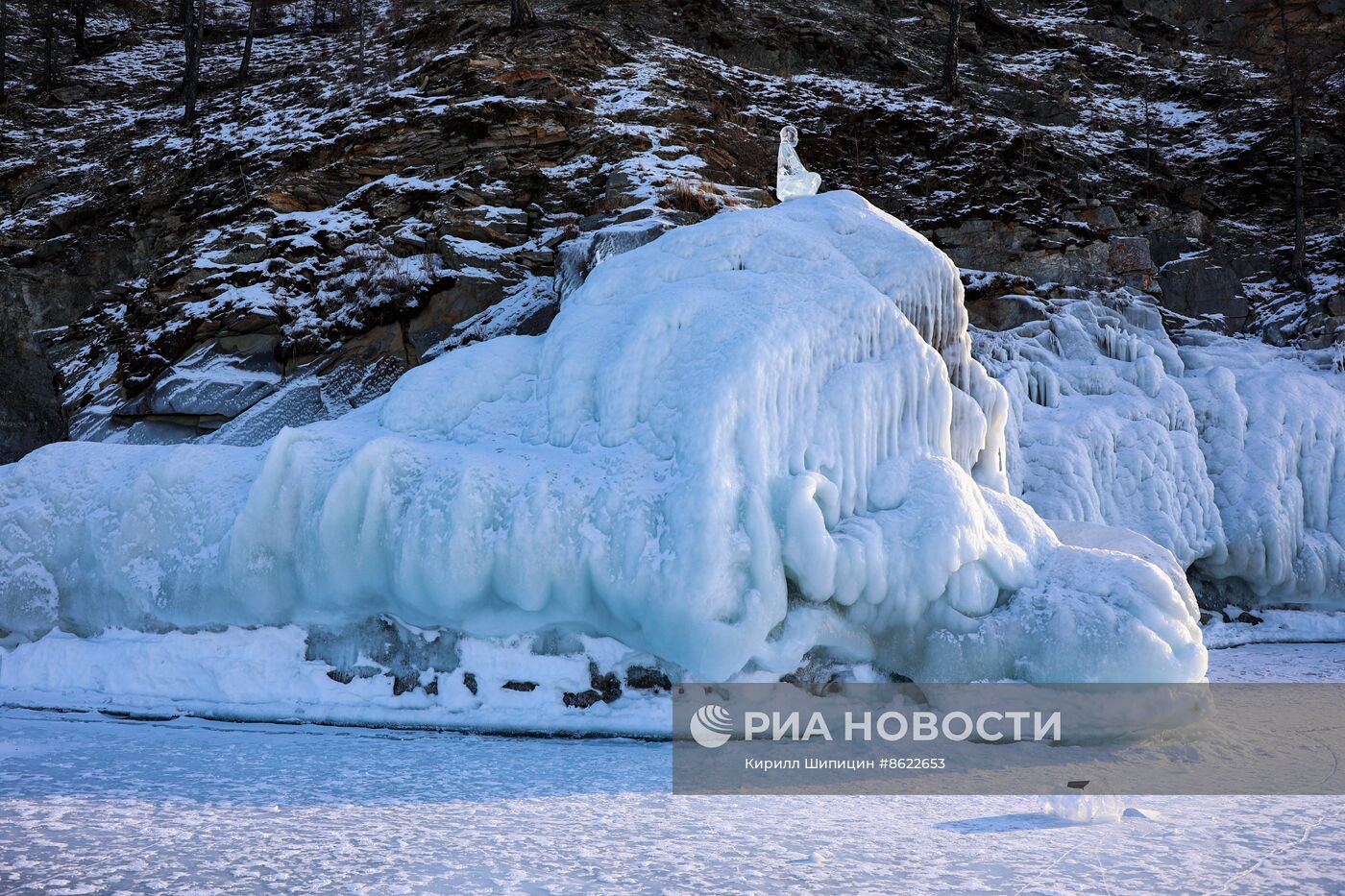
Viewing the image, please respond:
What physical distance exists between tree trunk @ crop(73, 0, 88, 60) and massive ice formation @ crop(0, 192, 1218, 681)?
27.0 meters

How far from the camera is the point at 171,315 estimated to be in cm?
1465

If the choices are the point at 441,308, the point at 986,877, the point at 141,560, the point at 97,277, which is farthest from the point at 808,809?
the point at 97,277

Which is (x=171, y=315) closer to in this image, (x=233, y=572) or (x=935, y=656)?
(x=233, y=572)

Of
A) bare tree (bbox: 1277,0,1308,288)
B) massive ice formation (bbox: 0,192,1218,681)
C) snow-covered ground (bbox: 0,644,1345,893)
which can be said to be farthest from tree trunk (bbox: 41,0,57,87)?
bare tree (bbox: 1277,0,1308,288)

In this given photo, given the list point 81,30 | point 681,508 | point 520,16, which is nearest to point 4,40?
point 81,30

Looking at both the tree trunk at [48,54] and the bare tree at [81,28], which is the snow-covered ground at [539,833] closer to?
the tree trunk at [48,54]

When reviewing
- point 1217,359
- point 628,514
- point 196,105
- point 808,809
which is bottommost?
point 808,809

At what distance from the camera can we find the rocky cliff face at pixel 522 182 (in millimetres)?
14141

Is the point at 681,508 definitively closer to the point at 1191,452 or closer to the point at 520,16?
the point at 1191,452

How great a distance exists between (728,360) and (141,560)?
5463mm

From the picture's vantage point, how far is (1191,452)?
1301 centimetres

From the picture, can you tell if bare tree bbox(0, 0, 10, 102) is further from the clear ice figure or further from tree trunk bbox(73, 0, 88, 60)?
the clear ice figure

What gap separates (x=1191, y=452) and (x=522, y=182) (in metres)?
11.4

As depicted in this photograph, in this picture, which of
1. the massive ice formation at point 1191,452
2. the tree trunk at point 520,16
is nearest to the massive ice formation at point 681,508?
the massive ice formation at point 1191,452
